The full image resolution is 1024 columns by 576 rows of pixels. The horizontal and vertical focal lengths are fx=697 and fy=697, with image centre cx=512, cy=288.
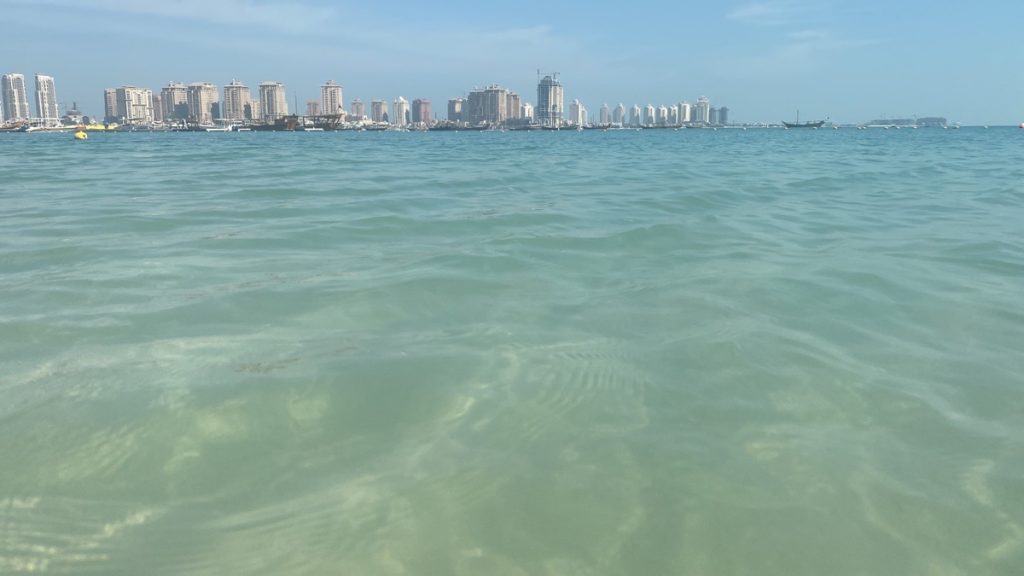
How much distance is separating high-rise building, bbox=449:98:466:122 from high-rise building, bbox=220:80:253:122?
53.4 metres

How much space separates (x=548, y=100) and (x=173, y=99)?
101705 millimetres

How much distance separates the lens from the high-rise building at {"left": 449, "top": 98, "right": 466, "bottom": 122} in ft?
627

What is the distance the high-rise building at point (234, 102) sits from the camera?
177 m

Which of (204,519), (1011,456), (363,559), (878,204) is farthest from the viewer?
(878,204)

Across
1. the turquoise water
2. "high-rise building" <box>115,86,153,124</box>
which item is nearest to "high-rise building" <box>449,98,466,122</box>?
"high-rise building" <box>115,86,153,124</box>

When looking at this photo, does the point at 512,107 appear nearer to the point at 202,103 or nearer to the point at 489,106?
the point at 489,106

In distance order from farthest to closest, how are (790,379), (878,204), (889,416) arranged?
(878,204), (790,379), (889,416)

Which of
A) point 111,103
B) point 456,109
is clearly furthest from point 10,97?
point 456,109

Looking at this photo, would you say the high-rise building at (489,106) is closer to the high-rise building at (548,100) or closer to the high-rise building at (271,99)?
the high-rise building at (548,100)

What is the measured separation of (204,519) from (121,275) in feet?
15.3

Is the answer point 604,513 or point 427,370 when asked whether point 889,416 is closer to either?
point 604,513

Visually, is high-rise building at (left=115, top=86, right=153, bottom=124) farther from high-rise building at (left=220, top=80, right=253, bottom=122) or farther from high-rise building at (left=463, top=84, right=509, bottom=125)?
high-rise building at (left=463, top=84, right=509, bottom=125)

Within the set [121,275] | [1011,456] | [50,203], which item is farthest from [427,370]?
[50,203]

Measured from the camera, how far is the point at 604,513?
2846 millimetres
